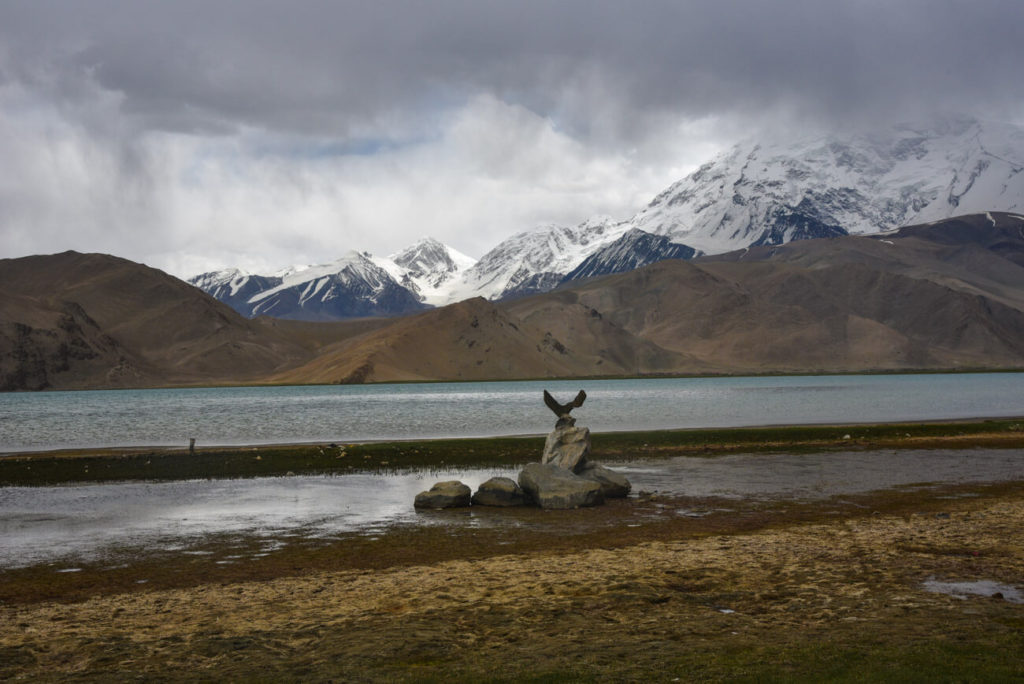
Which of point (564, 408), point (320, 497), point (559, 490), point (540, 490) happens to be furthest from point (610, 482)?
point (320, 497)

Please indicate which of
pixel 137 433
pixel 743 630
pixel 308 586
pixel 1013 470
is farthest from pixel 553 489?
pixel 137 433

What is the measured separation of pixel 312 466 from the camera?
40.7 metres

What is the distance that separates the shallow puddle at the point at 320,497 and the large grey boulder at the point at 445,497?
1.67 ft

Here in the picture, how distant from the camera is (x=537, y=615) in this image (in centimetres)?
1419

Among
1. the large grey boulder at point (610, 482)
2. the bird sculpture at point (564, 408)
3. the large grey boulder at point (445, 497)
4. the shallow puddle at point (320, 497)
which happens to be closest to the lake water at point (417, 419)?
the shallow puddle at point (320, 497)

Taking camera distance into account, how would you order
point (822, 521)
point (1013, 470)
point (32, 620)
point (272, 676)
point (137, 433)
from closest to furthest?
point (272, 676)
point (32, 620)
point (822, 521)
point (1013, 470)
point (137, 433)

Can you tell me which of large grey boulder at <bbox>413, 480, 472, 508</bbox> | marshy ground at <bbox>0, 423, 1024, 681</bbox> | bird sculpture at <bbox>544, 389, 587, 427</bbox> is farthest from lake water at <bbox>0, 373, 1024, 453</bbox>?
marshy ground at <bbox>0, 423, 1024, 681</bbox>

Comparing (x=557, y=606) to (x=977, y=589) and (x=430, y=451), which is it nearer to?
(x=977, y=589)

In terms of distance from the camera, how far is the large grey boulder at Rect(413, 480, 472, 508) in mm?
27922

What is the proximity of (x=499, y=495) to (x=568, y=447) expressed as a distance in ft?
15.5

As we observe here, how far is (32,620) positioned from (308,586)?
4.81 meters

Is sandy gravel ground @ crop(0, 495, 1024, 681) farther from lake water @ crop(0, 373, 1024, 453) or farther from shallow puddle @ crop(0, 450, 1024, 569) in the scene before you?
lake water @ crop(0, 373, 1024, 453)

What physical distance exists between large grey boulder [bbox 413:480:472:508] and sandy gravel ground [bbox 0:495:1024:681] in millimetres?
8528

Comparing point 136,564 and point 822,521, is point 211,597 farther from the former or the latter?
point 822,521
